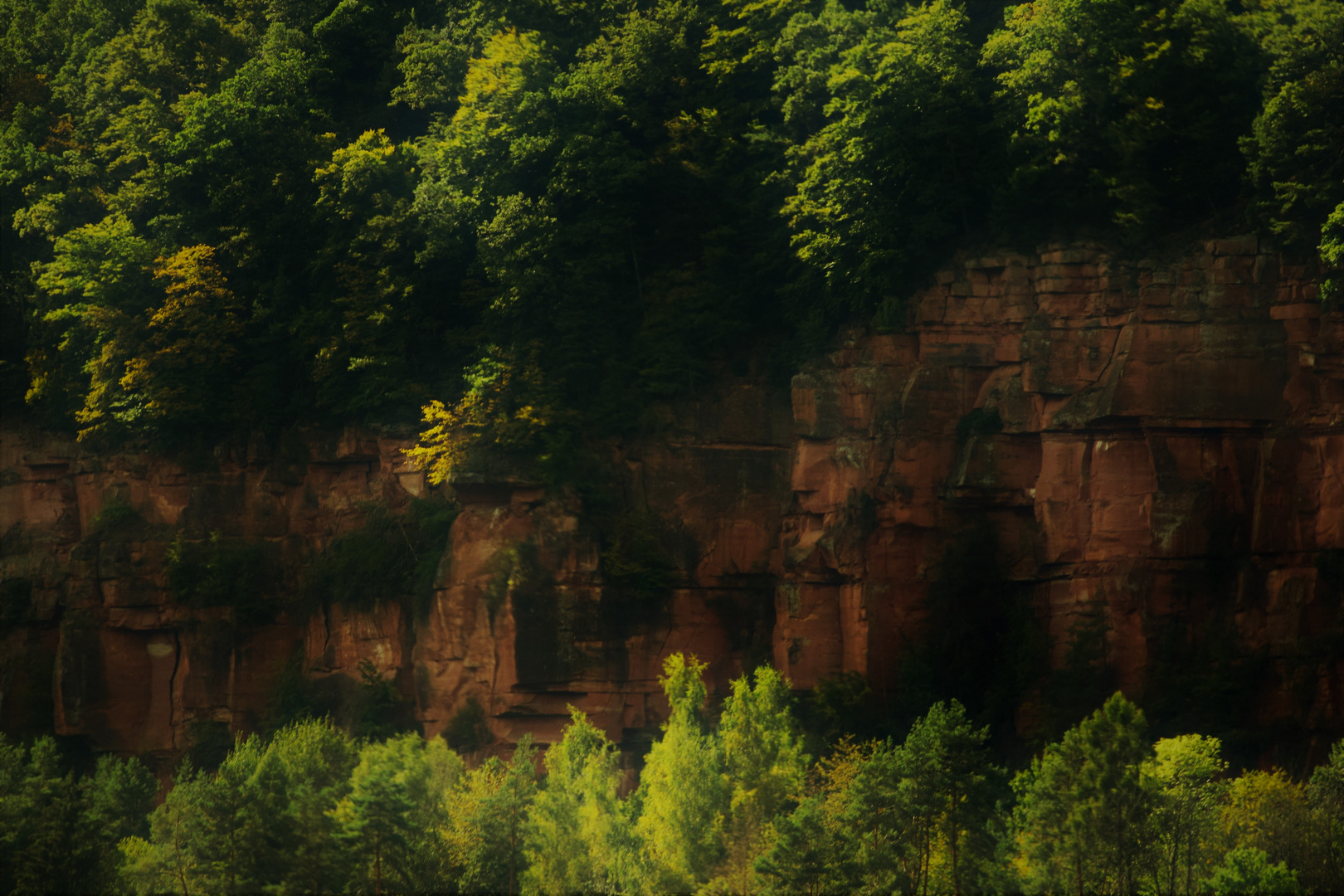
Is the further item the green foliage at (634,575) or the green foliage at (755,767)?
the green foliage at (634,575)

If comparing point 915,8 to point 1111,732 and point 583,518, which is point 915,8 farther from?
point 1111,732

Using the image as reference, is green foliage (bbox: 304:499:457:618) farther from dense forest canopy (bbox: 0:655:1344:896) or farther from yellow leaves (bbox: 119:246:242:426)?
yellow leaves (bbox: 119:246:242:426)

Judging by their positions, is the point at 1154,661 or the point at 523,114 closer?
the point at 1154,661

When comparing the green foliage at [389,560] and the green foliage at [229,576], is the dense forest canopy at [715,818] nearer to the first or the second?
the green foliage at [389,560]

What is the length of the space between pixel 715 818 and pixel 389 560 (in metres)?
14.3

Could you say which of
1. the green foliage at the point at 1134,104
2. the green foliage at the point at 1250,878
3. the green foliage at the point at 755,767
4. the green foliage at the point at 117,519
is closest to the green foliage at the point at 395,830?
the green foliage at the point at 755,767

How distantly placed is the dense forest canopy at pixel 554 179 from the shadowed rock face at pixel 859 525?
1494mm

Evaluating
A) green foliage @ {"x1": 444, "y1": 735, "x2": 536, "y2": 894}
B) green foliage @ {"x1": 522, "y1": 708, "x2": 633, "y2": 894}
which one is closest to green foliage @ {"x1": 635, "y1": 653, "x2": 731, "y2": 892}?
green foliage @ {"x1": 522, "y1": 708, "x2": 633, "y2": 894}

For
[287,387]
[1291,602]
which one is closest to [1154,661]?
[1291,602]

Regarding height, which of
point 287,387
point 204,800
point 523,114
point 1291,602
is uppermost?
point 523,114

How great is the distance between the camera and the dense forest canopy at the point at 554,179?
57.5 metres

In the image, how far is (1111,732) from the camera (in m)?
50.8

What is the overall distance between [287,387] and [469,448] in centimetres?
832

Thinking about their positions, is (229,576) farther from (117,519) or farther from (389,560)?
(389,560)
